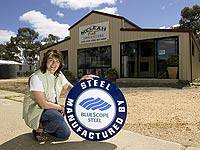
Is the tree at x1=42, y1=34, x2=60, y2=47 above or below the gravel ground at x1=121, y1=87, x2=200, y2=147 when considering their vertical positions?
above

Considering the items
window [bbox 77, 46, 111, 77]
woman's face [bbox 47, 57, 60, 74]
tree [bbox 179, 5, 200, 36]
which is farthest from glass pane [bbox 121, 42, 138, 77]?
tree [bbox 179, 5, 200, 36]

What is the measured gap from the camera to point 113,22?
19641mm

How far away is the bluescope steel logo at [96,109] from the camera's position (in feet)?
12.6

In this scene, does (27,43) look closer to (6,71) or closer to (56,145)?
(6,71)

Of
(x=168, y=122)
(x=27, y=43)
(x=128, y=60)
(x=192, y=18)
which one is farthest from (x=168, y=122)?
(x=27, y=43)

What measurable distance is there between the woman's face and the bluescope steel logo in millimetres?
594

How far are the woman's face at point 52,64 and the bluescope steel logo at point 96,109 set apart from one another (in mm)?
594

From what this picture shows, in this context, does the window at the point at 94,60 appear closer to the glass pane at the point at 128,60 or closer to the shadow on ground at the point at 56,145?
the glass pane at the point at 128,60

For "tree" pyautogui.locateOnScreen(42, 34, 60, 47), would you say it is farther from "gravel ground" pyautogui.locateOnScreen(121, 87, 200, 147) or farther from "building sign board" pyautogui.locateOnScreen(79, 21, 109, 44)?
"gravel ground" pyautogui.locateOnScreen(121, 87, 200, 147)

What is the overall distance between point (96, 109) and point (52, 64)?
3.37 ft

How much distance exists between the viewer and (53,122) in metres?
4.15

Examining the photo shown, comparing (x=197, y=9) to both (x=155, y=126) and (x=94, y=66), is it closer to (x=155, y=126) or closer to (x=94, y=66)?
(x=94, y=66)

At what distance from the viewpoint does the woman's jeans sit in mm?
4137

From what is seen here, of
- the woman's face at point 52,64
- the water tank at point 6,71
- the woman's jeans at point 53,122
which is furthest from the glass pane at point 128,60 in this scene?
the water tank at point 6,71
